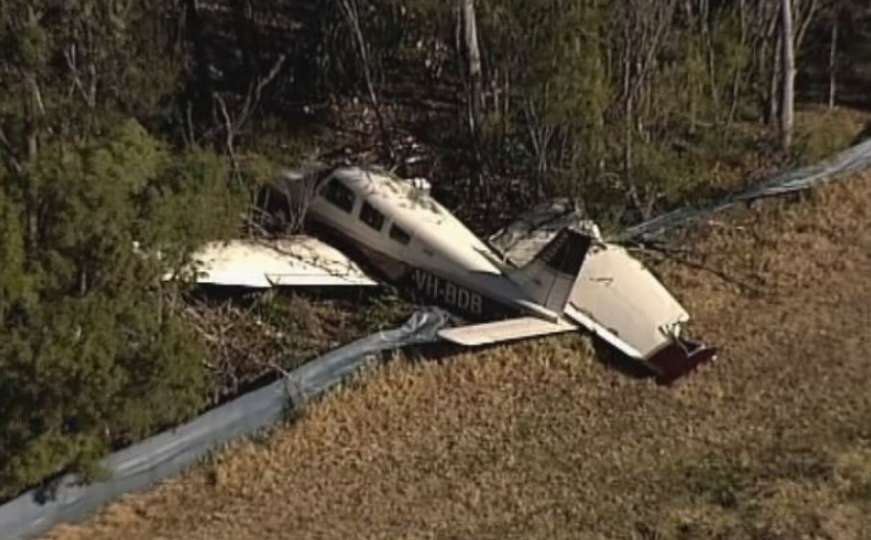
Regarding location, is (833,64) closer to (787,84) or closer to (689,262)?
(787,84)

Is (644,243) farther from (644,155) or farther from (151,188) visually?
(151,188)

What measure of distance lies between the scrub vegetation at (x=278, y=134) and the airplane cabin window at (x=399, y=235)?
0.71m

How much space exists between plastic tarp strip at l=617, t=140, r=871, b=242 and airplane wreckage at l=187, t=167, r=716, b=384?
3.46 ft

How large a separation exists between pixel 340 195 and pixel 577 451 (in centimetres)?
465

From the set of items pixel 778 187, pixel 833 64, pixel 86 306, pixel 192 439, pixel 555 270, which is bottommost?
pixel 833 64

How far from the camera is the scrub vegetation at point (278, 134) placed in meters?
13.6

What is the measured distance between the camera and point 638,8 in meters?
19.0

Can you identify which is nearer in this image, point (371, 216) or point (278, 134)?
point (371, 216)

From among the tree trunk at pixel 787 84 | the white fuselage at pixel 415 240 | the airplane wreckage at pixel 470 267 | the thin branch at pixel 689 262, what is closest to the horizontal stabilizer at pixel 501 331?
the airplane wreckage at pixel 470 267

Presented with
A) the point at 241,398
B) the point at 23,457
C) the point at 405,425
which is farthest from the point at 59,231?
the point at 405,425

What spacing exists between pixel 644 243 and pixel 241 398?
5.63 meters

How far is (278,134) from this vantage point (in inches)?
897

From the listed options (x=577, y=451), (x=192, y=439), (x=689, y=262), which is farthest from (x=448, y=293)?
(x=192, y=439)

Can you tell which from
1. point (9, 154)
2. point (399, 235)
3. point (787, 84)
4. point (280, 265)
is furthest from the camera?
point (787, 84)
